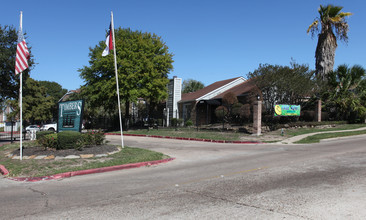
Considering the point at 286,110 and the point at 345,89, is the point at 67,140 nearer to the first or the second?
the point at 286,110

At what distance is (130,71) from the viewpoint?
1048 inches

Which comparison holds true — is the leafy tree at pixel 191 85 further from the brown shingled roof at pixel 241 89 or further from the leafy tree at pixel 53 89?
the leafy tree at pixel 53 89

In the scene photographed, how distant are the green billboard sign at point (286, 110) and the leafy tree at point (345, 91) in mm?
5136

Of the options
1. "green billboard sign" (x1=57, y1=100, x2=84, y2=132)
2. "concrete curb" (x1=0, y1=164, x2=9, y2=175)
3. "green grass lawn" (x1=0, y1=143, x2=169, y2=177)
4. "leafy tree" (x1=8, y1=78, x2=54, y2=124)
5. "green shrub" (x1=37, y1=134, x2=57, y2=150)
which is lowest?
"concrete curb" (x1=0, y1=164, x2=9, y2=175)

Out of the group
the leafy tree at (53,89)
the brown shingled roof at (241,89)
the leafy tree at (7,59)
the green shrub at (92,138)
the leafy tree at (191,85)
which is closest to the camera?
the green shrub at (92,138)

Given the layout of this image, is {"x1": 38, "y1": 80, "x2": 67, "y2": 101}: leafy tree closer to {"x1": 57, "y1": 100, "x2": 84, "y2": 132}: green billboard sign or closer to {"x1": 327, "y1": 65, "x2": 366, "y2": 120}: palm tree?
{"x1": 57, "y1": 100, "x2": 84, "y2": 132}: green billboard sign

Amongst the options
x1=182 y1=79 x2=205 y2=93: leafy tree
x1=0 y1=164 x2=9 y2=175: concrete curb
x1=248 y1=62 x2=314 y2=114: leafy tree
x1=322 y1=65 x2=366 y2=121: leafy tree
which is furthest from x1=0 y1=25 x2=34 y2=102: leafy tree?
x1=182 y1=79 x2=205 y2=93: leafy tree

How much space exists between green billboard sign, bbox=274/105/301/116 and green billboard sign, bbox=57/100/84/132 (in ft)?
47.5

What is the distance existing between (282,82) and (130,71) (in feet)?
44.4

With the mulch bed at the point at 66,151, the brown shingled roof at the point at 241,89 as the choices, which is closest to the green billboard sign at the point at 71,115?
the mulch bed at the point at 66,151

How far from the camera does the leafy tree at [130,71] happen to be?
26641 millimetres

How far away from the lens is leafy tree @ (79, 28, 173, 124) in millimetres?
26641

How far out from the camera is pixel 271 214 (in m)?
4.65

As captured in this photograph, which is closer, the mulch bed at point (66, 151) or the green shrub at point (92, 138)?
the mulch bed at point (66, 151)
